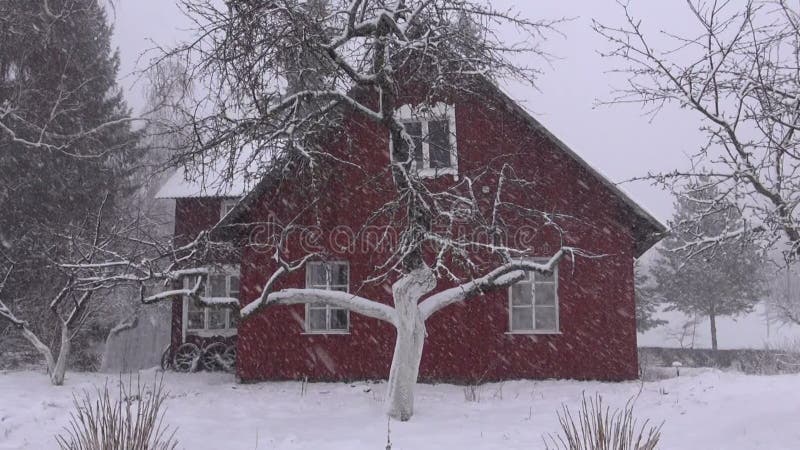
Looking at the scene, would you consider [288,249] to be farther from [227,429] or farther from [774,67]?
[774,67]

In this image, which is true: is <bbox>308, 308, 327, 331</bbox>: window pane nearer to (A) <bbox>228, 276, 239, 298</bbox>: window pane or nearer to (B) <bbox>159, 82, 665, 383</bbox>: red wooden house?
(B) <bbox>159, 82, 665, 383</bbox>: red wooden house

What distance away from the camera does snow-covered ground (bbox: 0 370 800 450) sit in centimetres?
684

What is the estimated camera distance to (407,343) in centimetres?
838

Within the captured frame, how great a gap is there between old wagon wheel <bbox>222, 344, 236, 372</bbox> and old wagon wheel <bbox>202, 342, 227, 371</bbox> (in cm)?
7

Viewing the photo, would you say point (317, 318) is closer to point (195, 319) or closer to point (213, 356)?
point (213, 356)

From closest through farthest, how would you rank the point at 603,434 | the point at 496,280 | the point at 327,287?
the point at 603,434
the point at 496,280
the point at 327,287

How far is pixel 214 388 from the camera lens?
12039mm

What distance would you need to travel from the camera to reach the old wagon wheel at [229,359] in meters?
15.1

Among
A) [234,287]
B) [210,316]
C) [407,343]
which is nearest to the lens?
[407,343]

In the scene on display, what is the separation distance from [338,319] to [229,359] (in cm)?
395

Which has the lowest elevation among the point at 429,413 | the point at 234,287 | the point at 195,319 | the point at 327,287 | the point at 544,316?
the point at 429,413

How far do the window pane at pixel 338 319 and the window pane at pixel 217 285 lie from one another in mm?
4538

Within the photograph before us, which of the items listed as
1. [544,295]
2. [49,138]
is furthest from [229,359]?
[544,295]

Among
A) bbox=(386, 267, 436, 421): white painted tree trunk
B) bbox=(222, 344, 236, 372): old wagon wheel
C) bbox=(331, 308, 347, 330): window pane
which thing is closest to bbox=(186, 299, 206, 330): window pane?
bbox=(222, 344, 236, 372): old wagon wheel
